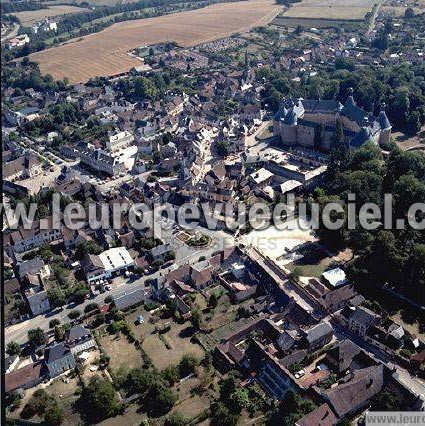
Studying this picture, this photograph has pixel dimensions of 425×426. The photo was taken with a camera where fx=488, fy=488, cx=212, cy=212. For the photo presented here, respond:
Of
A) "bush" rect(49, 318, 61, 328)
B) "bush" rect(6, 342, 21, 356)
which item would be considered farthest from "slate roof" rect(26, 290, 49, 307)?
"bush" rect(6, 342, 21, 356)

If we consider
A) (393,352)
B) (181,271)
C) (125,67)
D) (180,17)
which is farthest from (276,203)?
(180,17)

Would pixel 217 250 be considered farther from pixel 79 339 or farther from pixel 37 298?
pixel 37 298

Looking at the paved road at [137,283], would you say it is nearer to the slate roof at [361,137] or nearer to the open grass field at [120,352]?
the open grass field at [120,352]

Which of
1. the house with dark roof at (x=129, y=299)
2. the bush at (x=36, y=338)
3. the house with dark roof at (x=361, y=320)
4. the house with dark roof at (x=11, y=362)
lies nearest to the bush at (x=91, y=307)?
the house with dark roof at (x=129, y=299)

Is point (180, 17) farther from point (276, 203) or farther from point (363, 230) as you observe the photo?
point (363, 230)

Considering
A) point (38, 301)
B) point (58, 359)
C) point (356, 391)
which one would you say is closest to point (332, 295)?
point (356, 391)

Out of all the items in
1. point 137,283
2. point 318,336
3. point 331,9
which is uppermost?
point 331,9
